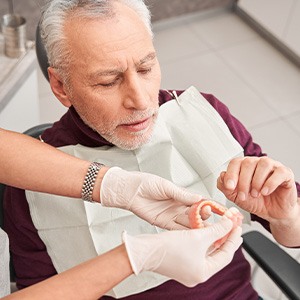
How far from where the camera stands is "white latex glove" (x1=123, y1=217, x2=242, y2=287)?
0.85 m

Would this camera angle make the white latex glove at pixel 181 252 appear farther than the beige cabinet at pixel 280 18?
No

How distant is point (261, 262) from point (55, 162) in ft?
1.89

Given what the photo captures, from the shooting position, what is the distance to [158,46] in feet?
10.3

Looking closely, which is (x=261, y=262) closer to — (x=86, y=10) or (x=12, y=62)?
(x=86, y=10)

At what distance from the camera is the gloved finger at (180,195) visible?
990mm

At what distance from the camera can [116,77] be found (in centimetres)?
112

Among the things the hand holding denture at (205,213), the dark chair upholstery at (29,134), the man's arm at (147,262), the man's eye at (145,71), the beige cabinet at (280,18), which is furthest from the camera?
the beige cabinet at (280,18)

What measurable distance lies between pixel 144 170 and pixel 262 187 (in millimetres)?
375

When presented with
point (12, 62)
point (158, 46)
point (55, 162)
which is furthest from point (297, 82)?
point (55, 162)

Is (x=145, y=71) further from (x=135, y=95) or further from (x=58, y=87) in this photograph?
(x=58, y=87)

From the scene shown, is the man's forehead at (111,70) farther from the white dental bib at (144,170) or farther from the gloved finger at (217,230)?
the gloved finger at (217,230)

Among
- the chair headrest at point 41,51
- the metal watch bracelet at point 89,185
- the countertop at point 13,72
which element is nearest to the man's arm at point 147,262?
the metal watch bracelet at point 89,185

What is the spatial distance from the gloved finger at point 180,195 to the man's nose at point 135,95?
213 millimetres

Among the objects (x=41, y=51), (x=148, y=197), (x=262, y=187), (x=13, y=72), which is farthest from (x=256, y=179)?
(x=13, y=72)
